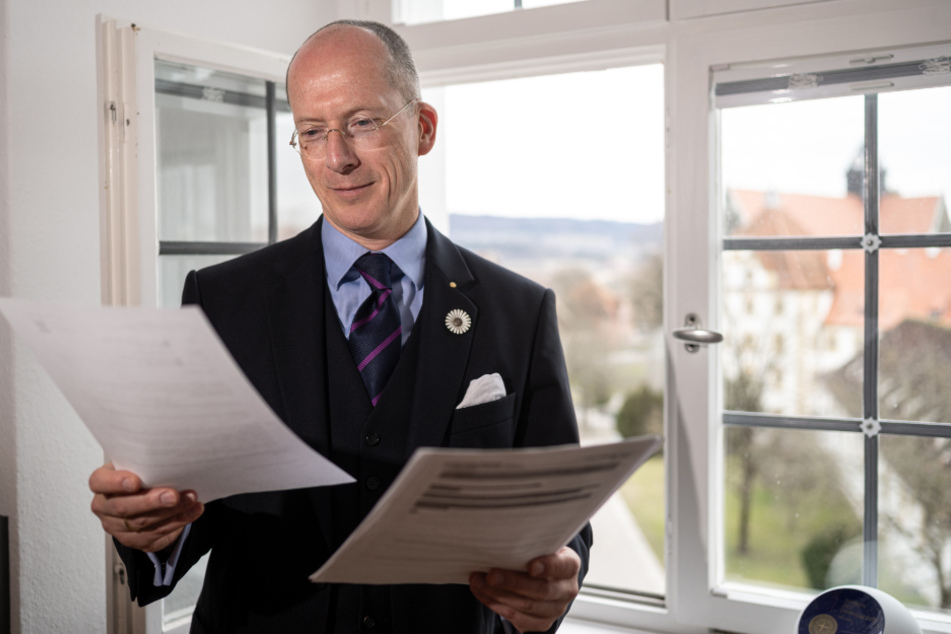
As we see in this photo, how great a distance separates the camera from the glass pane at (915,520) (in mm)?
1616

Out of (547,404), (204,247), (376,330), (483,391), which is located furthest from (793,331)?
(204,247)

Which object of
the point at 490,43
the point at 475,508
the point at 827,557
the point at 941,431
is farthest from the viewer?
the point at 490,43

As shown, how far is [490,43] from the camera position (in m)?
1.97

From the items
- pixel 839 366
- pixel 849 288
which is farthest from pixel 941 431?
pixel 849 288

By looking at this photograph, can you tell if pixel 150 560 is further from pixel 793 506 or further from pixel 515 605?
pixel 793 506

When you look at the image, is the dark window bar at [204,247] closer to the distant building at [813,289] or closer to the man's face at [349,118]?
the man's face at [349,118]

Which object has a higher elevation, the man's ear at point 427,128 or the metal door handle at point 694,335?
the man's ear at point 427,128

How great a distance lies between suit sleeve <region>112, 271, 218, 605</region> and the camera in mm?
949

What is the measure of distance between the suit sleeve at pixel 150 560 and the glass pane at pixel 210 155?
2.97ft

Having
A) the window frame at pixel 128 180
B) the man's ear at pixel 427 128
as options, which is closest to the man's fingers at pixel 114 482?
the man's ear at pixel 427 128

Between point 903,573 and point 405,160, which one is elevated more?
point 405,160

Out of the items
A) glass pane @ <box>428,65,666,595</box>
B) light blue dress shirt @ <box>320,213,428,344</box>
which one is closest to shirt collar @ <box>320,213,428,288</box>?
light blue dress shirt @ <box>320,213,428,344</box>

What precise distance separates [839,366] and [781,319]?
162 mm

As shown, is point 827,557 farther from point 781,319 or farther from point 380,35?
point 380,35
